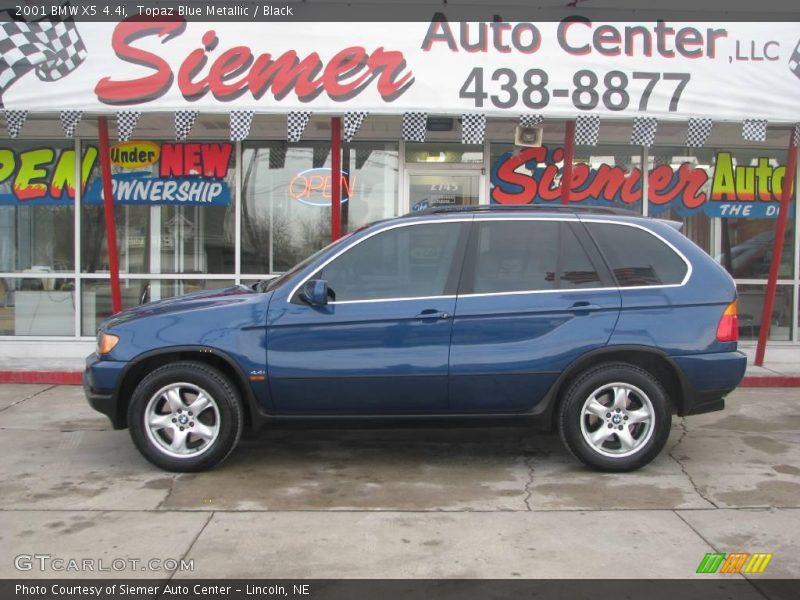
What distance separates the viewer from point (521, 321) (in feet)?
17.3

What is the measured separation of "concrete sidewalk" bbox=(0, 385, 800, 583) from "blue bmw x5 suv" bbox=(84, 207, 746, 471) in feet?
1.45

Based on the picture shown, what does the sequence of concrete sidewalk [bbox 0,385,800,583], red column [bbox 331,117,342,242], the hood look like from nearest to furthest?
concrete sidewalk [bbox 0,385,800,583] → the hood → red column [bbox 331,117,342,242]

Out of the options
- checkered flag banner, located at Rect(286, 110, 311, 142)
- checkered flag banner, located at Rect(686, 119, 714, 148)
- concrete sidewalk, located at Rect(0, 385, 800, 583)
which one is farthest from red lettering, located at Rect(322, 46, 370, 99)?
concrete sidewalk, located at Rect(0, 385, 800, 583)

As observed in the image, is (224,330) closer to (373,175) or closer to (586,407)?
(586,407)

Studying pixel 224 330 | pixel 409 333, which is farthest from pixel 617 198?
pixel 224 330

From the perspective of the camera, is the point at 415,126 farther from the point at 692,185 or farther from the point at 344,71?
the point at 692,185

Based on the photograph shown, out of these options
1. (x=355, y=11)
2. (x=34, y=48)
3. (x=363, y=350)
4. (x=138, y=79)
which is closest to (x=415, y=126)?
(x=355, y=11)

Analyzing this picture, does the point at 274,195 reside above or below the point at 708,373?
above

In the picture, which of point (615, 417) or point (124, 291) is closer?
point (615, 417)

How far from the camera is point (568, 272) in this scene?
5.43m

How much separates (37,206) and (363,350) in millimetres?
7208

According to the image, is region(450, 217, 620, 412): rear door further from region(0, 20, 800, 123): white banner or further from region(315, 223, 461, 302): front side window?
region(0, 20, 800, 123): white banner

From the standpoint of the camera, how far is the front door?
5.25m

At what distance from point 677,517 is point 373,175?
692 cm
